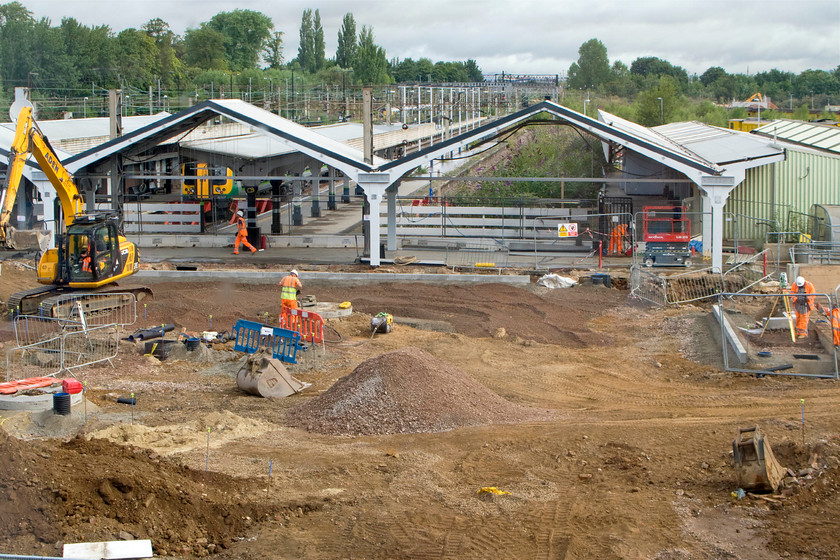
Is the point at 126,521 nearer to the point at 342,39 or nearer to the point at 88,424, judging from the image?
the point at 88,424

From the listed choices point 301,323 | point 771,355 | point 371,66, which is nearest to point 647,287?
point 771,355

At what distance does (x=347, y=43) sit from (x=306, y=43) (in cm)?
672

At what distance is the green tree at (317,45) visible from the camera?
137m

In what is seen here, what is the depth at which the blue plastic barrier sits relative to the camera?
18031 mm

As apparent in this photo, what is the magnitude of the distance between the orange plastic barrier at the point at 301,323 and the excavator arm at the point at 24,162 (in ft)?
19.9

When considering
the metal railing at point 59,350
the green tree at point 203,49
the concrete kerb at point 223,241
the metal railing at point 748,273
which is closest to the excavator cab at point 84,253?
the metal railing at point 59,350

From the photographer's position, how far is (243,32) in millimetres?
109000

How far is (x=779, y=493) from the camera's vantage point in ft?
34.5

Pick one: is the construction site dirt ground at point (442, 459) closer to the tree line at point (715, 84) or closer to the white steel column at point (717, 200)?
the white steel column at point (717, 200)

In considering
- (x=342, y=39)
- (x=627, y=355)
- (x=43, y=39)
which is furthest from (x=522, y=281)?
(x=342, y=39)

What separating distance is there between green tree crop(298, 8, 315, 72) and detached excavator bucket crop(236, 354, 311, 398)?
125 metres

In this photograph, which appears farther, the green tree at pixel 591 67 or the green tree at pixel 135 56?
the green tree at pixel 591 67

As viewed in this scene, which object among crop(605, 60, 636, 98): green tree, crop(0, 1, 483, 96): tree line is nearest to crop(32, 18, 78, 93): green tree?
crop(0, 1, 483, 96): tree line

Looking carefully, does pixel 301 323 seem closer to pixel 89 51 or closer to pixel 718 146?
pixel 718 146
